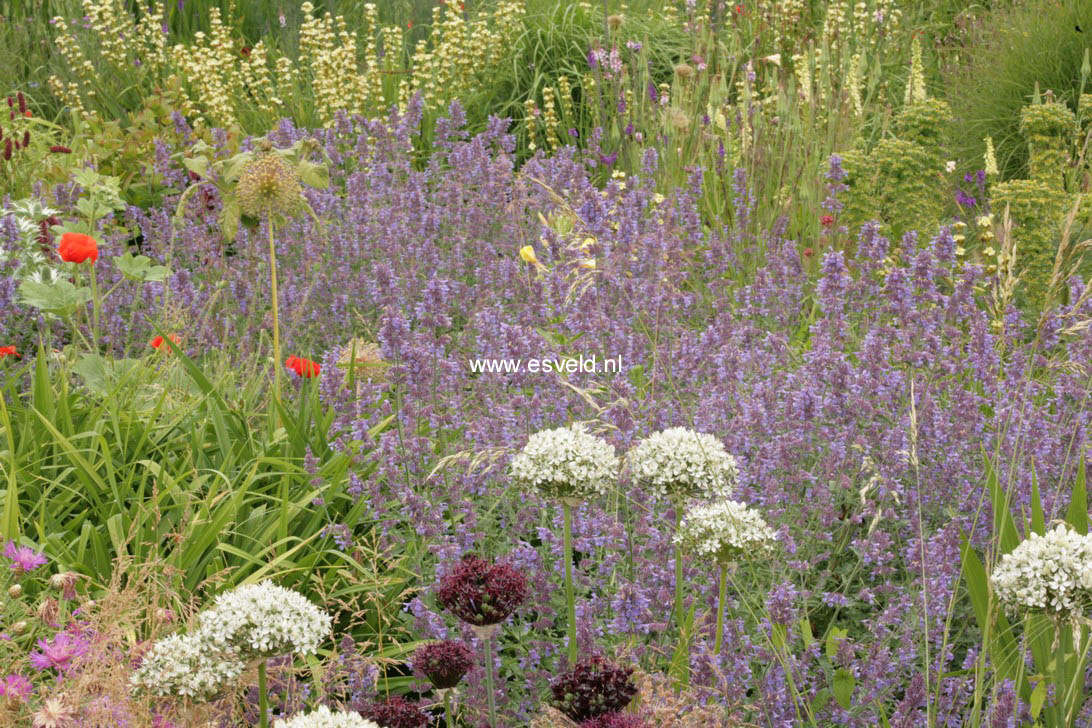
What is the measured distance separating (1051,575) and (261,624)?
1.24 metres

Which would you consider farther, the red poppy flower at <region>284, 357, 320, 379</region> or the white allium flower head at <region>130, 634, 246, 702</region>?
the red poppy flower at <region>284, 357, 320, 379</region>

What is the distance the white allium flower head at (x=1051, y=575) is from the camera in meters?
1.90

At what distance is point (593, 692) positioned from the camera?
188cm

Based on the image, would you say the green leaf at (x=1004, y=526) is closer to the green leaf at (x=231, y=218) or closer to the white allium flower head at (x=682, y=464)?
the white allium flower head at (x=682, y=464)

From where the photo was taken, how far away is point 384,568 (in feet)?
10.9

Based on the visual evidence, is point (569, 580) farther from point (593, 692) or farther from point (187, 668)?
point (187, 668)

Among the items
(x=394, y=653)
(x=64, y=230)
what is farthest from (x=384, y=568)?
(x=64, y=230)

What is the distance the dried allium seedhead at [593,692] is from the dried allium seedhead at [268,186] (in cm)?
250

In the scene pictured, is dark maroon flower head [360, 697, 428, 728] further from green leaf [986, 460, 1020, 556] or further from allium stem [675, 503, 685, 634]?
green leaf [986, 460, 1020, 556]

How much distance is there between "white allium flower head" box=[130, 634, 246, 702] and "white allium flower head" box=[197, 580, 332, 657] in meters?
0.03

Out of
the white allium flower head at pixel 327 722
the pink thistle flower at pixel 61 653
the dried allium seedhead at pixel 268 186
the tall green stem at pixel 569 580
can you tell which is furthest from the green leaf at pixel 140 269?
the white allium flower head at pixel 327 722

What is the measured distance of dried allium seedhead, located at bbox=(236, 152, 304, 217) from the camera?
397cm

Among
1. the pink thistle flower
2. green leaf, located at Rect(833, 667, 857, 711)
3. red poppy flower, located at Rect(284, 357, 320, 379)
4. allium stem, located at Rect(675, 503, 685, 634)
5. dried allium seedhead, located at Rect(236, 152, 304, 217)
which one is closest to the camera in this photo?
the pink thistle flower

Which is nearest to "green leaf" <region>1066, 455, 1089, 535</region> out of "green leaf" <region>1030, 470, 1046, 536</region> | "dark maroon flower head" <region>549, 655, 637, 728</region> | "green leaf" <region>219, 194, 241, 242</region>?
"green leaf" <region>1030, 470, 1046, 536</region>
